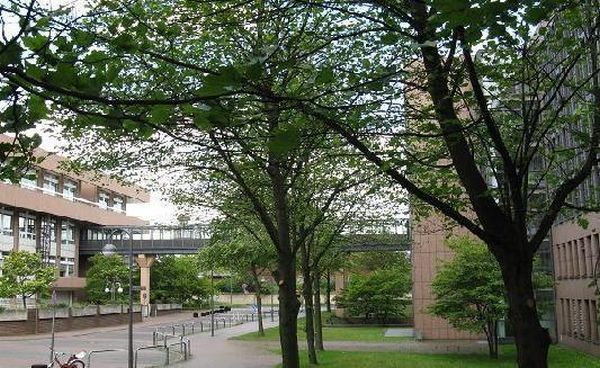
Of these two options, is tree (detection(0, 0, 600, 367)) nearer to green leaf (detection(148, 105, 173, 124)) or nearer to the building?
green leaf (detection(148, 105, 173, 124))

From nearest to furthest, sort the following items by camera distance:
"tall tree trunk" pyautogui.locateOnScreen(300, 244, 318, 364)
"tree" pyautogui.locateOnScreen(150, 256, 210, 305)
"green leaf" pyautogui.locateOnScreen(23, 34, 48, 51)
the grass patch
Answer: "green leaf" pyautogui.locateOnScreen(23, 34, 48, 51)
"tall tree trunk" pyautogui.locateOnScreen(300, 244, 318, 364)
the grass patch
"tree" pyautogui.locateOnScreen(150, 256, 210, 305)

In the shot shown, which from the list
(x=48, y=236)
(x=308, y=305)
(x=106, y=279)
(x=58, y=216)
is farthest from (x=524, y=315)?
(x=58, y=216)

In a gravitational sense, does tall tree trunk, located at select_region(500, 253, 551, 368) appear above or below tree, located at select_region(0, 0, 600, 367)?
below

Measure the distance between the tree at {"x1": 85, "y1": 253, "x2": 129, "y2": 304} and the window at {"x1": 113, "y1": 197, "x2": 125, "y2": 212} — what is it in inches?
624

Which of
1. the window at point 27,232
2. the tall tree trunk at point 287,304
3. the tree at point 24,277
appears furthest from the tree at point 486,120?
the window at point 27,232

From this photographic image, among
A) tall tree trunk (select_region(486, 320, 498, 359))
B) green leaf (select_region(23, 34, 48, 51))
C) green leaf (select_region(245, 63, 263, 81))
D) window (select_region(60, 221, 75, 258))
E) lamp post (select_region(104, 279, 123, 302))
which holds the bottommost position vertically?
tall tree trunk (select_region(486, 320, 498, 359))

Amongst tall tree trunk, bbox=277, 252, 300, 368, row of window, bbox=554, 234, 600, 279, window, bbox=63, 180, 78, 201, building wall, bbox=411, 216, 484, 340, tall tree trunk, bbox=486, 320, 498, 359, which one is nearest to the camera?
tall tree trunk, bbox=277, 252, 300, 368

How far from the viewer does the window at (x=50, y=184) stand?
205 ft

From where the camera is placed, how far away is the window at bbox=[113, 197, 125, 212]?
Result: 77675 millimetres

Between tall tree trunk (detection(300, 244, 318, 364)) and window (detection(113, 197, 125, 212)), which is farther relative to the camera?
window (detection(113, 197, 125, 212))

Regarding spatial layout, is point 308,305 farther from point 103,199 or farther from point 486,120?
point 103,199

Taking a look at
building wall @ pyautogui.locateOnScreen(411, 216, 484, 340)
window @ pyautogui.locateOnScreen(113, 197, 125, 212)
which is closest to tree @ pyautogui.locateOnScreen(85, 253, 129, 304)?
window @ pyautogui.locateOnScreen(113, 197, 125, 212)

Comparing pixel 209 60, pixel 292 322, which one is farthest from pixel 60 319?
pixel 209 60

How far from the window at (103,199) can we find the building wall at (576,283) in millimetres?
50699
